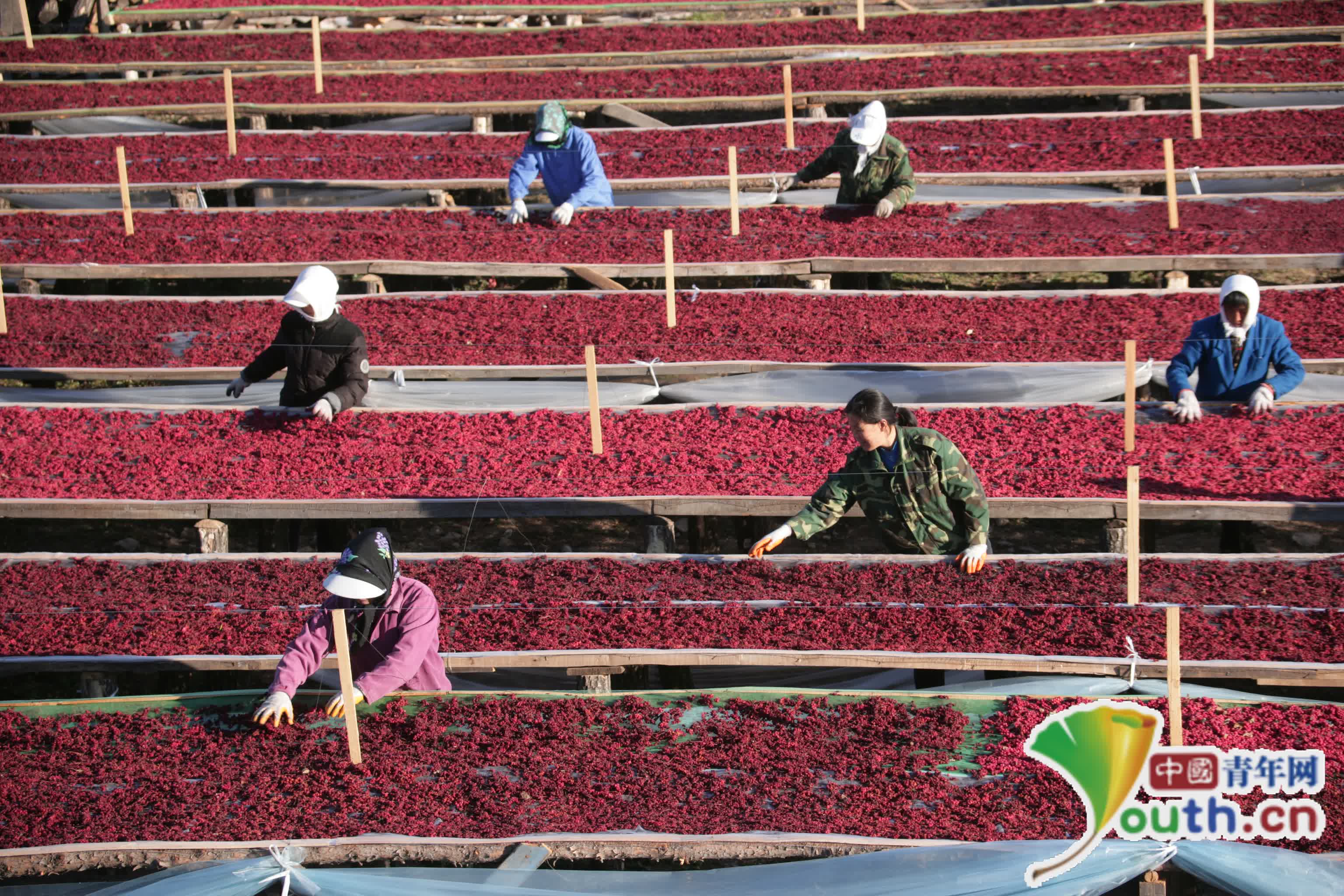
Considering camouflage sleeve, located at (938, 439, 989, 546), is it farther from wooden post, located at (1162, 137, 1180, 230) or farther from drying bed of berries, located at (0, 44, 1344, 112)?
drying bed of berries, located at (0, 44, 1344, 112)

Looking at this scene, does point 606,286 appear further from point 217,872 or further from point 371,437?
point 217,872

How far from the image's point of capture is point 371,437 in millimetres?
9453

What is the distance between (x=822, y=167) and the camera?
1184 centimetres

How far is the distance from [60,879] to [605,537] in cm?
459

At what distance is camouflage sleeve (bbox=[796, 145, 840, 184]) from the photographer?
11789 mm

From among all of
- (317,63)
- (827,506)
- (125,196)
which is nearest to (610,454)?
(827,506)

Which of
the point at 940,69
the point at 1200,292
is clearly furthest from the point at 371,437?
the point at 940,69

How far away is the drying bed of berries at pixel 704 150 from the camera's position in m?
13.0

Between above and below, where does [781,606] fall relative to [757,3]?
below

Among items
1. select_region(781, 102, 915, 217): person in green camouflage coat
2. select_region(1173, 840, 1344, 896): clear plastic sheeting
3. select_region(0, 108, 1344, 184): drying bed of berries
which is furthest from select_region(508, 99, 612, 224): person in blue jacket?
select_region(1173, 840, 1344, 896): clear plastic sheeting

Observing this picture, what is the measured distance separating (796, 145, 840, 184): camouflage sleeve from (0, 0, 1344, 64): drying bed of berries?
4777 millimetres

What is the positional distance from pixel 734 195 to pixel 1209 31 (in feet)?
20.5

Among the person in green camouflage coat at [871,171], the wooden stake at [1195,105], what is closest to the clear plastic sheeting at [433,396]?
the person in green camouflage coat at [871,171]

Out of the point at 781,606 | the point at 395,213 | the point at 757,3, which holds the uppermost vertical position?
the point at 757,3
